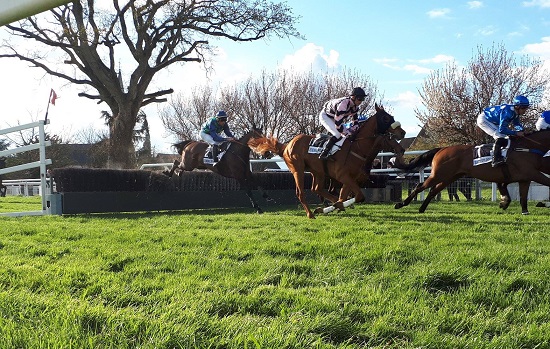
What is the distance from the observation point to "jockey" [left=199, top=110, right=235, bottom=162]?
11758 millimetres

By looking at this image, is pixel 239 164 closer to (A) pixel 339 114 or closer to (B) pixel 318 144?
(B) pixel 318 144

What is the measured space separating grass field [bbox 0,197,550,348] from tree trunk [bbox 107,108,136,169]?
1621cm

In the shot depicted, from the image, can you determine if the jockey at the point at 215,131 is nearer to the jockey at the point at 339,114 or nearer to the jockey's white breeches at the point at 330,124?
the jockey's white breeches at the point at 330,124

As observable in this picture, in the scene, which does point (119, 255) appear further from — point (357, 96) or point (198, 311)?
point (357, 96)

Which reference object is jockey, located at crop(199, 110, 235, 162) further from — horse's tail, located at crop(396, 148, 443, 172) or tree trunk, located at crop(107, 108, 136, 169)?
tree trunk, located at crop(107, 108, 136, 169)

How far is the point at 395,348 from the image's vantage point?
8.27 feet

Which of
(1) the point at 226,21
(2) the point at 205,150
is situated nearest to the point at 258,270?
(2) the point at 205,150

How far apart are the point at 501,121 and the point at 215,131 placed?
243 inches

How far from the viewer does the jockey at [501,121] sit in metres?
9.48

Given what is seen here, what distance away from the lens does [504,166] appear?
Result: 9.64 meters

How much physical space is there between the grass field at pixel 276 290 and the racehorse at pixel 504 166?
3.65m

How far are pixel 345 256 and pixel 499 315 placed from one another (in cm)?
178

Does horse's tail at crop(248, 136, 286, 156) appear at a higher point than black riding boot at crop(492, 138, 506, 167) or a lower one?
higher

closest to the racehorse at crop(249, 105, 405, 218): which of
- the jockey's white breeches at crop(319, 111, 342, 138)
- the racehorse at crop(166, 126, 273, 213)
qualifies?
the jockey's white breeches at crop(319, 111, 342, 138)
